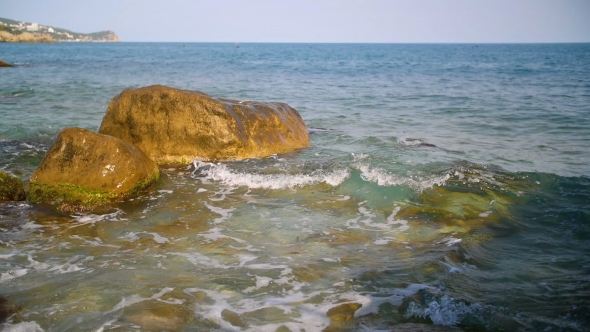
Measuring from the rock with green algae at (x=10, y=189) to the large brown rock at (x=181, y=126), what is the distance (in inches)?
97.8

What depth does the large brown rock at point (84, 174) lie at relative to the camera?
6711mm

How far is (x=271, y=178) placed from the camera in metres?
8.02

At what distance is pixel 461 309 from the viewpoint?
408 centimetres

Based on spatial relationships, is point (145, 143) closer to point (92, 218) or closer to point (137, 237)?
point (92, 218)

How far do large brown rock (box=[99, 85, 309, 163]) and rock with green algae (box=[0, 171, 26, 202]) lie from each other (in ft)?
8.15

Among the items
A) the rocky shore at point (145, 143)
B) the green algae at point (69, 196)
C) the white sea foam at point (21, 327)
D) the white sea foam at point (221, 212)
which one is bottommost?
the white sea foam at point (21, 327)

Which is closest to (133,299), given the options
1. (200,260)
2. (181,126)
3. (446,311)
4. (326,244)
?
(200,260)

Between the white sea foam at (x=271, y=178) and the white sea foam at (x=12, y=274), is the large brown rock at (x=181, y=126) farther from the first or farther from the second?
the white sea foam at (x=12, y=274)

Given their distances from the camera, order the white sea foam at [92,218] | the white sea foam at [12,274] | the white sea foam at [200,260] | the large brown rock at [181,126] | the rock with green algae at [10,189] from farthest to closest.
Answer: the large brown rock at [181,126], the rock with green algae at [10,189], the white sea foam at [92,218], the white sea foam at [200,260], the white sea foam at [12,274]

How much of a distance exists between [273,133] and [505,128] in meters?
7.10

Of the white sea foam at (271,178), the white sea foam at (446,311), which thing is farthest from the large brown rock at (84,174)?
the white sea foam at (446,311)

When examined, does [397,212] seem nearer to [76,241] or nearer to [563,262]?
[563,262]

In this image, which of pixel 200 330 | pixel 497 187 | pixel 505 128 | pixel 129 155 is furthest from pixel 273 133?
pixel 505 128

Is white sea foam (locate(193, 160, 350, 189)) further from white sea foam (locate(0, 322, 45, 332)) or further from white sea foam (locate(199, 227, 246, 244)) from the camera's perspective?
white sea foam (locate(0, 322, 45, 332))
